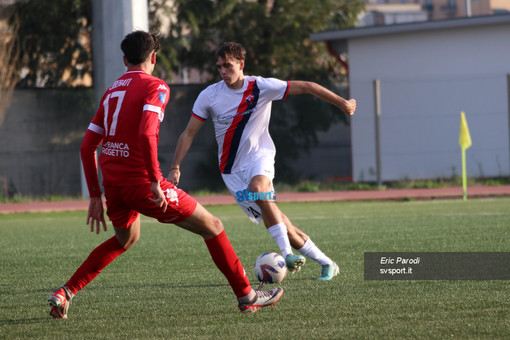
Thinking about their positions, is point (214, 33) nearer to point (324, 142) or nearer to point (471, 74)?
point (324, 142)

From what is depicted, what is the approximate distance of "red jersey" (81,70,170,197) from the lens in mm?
5160

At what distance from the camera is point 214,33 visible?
26.5m

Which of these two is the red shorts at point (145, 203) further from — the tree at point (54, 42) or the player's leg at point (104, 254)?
the tree at point (54, 42)

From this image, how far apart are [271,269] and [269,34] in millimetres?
21643

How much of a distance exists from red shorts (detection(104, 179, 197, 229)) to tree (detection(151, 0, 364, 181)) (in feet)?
59.2

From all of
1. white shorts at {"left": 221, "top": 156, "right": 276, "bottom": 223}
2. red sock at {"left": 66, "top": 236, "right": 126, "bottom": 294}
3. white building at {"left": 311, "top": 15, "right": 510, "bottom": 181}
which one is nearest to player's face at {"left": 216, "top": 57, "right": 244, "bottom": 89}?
white shorts at {"left": 221, "top": 156, "right": 276, "bottom": 223}

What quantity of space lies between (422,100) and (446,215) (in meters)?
9.31

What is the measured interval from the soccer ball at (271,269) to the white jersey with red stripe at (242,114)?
3.67 ft

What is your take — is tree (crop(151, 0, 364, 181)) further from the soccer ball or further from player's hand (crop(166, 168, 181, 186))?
the soccer ball

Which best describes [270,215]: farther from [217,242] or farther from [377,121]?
[377,121]

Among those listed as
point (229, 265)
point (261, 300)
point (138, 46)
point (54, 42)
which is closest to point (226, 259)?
point (229, 265)

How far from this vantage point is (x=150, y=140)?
199 inches

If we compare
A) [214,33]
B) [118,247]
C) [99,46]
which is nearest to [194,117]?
[118,247]

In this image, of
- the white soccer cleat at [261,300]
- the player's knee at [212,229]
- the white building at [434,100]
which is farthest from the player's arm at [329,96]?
the white building at [434,100]
